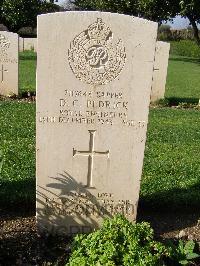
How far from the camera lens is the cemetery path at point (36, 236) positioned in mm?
3543

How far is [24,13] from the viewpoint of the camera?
2641 cm

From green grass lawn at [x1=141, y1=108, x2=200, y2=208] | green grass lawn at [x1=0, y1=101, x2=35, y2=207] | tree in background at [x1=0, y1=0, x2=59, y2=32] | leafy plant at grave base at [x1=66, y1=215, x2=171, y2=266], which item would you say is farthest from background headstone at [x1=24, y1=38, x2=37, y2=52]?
leafy plant at grave base at [x1=66, y1=215, x2=171, y2=266]

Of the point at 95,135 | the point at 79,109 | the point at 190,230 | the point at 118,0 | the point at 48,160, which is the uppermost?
the point at 118,0

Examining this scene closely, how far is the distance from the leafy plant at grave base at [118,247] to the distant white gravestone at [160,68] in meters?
8.26

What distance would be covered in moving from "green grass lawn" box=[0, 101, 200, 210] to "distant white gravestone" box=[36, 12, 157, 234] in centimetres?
48

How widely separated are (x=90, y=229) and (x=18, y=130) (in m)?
3.50

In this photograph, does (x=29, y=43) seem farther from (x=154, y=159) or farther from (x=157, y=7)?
(x=154, y=159)

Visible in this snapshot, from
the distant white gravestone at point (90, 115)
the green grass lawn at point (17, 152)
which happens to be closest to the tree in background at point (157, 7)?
the green grass lawn at point (17, 152)

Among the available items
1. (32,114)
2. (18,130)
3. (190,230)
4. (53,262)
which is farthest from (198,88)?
(53,262)

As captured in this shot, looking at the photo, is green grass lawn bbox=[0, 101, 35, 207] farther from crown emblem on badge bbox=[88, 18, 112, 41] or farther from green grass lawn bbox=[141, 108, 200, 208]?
green grass lawn bbox=[141, 108, 200, 208]

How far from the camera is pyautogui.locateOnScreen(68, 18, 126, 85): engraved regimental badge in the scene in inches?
135

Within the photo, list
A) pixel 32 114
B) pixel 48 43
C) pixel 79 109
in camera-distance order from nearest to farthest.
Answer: pixel 48 43 < pixel 79 109 < pixel 32 114

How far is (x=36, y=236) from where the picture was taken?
395 centimetres

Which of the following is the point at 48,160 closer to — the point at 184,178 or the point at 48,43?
the point at 48,43
